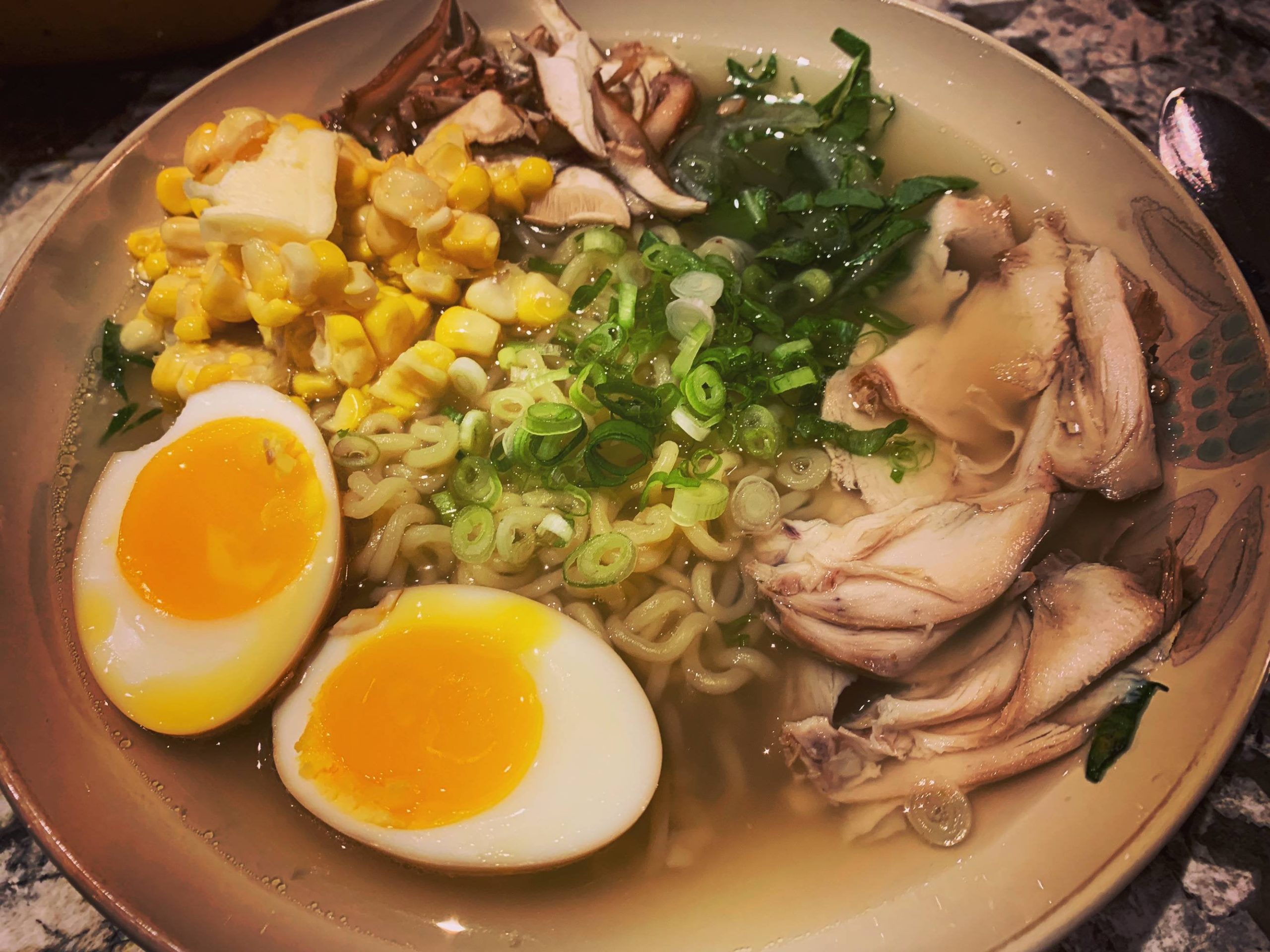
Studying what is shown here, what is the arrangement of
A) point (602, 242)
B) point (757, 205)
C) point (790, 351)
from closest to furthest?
point (790, 351) < point (602, 242) < point (757, 205)

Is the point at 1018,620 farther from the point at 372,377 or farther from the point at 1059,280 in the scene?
the point at 372,377

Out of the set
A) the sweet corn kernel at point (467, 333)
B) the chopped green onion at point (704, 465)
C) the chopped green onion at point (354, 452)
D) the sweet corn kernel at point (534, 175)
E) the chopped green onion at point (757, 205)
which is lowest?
the chopped green onion at point (354, 452)

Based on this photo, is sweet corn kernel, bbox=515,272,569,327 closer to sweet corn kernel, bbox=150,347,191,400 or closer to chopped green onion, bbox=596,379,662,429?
chopped green onion, bbox=596,379,662,429

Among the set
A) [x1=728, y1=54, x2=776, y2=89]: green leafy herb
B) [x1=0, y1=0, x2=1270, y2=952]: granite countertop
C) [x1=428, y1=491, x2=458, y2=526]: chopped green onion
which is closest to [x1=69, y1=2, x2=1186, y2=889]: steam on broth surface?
[x1=428, y1=491, x2=458, y2=526]: chopped green onion

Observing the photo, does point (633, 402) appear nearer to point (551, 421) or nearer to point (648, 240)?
point (551, 421)

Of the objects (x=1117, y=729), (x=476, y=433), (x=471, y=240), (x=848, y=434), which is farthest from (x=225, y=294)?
(x=1117, y=729)

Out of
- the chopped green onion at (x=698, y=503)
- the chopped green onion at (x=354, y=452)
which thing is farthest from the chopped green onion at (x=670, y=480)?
the chopped green onion at (x=354, y=452)

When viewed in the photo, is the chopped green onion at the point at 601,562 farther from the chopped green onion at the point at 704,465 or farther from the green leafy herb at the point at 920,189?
the green leafy herb at the point at 920,189
